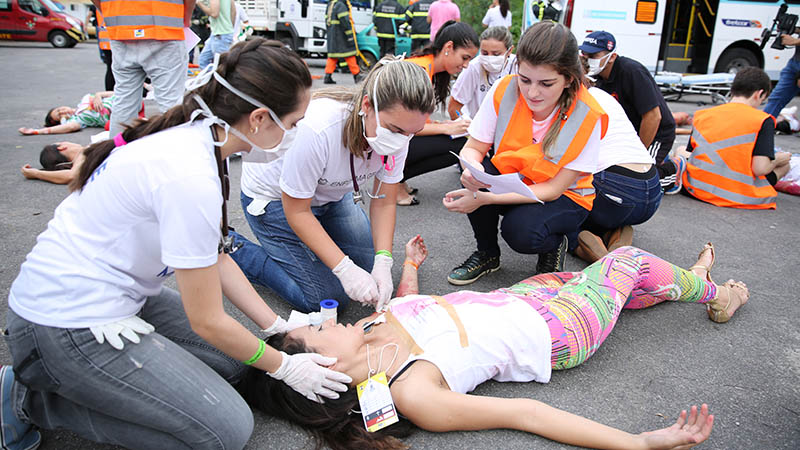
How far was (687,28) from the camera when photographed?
35.8 ft

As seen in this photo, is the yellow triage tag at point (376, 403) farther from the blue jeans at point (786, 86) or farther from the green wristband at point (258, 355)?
the blue jeans at point (786, 86)

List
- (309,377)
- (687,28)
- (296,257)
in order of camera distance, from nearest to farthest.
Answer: (309,377) < (296,257) < (687,28)

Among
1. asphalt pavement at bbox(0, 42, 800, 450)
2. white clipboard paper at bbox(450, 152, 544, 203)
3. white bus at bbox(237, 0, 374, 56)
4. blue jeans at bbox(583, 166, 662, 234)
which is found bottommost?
asphalt pavement at bbox(0, 42, 800, 450)

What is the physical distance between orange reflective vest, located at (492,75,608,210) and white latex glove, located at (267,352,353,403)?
1506 millimetres

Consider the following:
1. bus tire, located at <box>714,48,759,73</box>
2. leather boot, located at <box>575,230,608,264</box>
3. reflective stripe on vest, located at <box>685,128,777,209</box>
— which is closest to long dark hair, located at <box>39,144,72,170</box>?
leather boot, located at <box>575,230,608,264</box>

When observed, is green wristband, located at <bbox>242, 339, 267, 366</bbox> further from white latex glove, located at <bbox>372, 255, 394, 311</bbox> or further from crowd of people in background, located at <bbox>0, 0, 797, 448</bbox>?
white latex glove, located at <bbox>372, 255, 394, 311</bbox>

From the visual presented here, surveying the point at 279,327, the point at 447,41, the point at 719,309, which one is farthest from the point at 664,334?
the point at 447,41

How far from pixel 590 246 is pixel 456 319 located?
4.87 ft

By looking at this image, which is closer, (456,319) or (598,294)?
(456,319)

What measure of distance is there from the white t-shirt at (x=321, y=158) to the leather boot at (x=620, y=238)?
1.59 metres

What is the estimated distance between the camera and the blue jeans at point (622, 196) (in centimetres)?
316

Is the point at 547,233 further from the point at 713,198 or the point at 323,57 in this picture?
the point at 323,57

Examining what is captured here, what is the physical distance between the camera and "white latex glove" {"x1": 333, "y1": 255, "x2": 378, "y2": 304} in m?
2.41

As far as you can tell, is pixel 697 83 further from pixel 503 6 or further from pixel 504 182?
pixel 504 182
